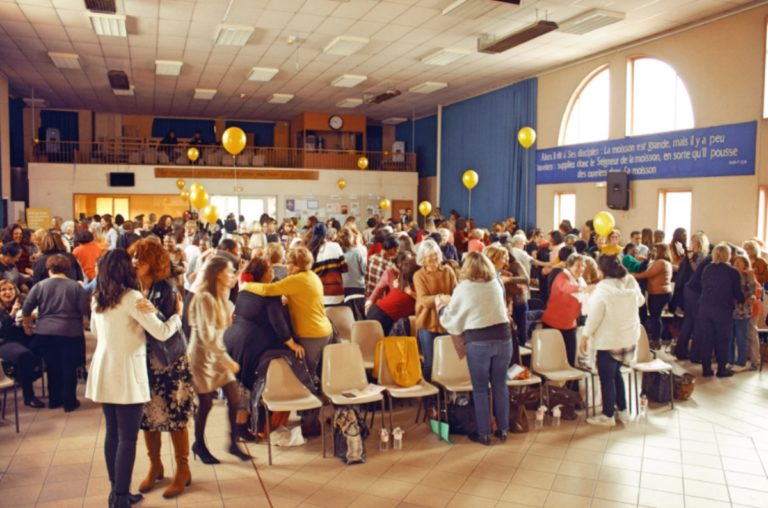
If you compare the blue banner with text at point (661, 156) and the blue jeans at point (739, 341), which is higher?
the blue banner with text at point (661, 156)

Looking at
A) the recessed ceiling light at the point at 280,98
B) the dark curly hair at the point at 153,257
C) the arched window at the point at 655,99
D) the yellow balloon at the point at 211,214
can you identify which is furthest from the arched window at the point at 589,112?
the dark curly hair at the point at 153,257

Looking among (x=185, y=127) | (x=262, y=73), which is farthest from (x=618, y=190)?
(x=185, y=127)

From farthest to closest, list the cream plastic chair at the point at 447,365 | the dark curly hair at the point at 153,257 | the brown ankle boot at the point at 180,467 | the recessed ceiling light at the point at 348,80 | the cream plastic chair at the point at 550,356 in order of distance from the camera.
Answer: the recessed ceiling light at the point at 348,80, the cream plastic chair at the point at 550,356, the cream plastic chair at the point at 447,365, the brown ankle boot at the point at 180,467, the dark curly hair at the point at 153,257

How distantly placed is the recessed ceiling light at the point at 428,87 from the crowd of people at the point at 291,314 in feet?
24.8

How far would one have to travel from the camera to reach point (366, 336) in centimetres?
554

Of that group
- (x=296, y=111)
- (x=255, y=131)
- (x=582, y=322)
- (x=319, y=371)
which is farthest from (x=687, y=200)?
(x=255, y=131)

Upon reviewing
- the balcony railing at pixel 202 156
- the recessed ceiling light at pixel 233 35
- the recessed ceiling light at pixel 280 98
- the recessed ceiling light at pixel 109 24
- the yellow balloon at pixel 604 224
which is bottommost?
the yellow balloon at pixel 604 224

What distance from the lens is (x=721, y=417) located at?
555 centimetres

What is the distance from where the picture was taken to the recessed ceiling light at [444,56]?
1158cm

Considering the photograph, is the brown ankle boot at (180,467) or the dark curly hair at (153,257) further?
the brown ankle boot at (180,467)

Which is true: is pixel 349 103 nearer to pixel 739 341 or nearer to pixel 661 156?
pixel 661 156

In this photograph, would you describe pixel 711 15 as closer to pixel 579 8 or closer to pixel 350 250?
pixel 579 8

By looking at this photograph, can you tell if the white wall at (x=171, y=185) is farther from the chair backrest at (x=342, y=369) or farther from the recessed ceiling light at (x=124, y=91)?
the chair backrest at (x=342, y=369)

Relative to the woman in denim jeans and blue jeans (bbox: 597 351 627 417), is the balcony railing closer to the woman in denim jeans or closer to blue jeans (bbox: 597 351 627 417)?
the woman in denim jeans
